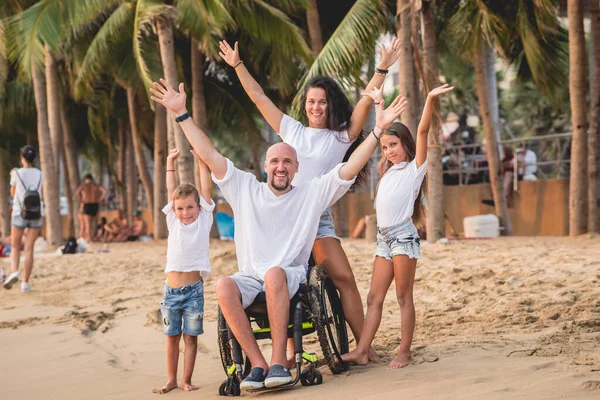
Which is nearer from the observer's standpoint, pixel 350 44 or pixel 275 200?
pixel 275 200

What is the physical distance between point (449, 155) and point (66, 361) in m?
14.0

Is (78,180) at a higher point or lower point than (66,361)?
higher

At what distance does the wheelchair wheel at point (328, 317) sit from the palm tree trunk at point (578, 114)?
8.61 meters

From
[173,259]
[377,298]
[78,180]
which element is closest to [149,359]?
[173,259]

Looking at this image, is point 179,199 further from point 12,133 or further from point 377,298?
point 12,133

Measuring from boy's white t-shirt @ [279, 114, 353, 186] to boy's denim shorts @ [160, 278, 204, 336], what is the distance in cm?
96

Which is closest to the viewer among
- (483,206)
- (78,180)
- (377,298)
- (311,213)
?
(311,213)

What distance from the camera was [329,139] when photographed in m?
5.63

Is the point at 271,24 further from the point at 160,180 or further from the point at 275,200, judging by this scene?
the point at 275,200

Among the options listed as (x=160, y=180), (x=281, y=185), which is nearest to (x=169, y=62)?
(x=160, y=180)

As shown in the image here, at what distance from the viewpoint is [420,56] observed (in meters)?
12.7

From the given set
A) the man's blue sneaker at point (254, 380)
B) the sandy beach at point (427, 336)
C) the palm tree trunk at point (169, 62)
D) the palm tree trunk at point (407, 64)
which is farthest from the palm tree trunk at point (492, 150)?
the man's blue sneaker at point (254, 380)

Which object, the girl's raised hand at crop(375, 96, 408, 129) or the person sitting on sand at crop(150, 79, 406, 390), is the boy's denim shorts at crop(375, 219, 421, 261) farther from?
the girl's raised hand at crop(375, 96, 408, 129)

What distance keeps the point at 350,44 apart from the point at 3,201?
19.3 meters
